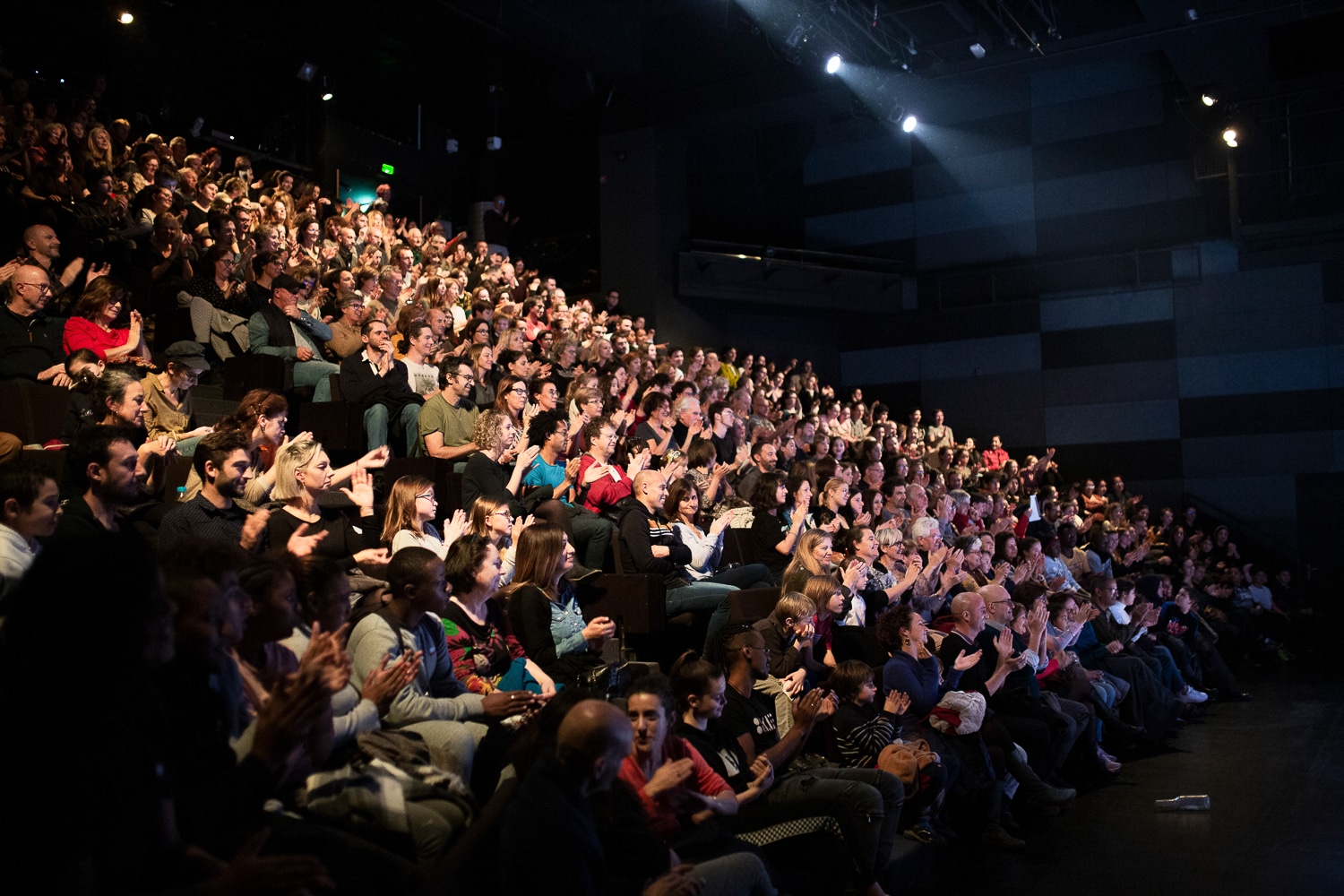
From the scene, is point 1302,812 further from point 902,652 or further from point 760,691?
point 760,691

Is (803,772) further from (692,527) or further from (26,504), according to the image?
(26,504)

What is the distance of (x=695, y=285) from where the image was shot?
44.2 feet

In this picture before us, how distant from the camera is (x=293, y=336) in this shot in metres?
5.60

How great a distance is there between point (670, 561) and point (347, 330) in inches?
93.6

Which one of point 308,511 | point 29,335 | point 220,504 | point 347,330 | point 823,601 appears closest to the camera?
point 220,504

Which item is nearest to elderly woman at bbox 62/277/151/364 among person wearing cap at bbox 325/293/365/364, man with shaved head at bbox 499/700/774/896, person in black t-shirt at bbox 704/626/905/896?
person wearing cap at bbox 325/293/365/364

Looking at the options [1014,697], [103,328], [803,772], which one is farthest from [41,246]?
[1014,697]

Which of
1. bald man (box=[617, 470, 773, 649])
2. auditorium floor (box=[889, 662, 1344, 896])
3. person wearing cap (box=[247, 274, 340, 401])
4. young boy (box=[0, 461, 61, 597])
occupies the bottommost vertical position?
auditorium floor (box=[889, 662, 1344, 896])

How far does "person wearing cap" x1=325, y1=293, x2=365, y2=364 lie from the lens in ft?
18.9

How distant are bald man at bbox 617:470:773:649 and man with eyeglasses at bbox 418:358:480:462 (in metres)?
0.85

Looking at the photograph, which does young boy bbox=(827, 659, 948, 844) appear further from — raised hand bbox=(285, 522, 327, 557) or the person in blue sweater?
raised hand bbox=(285, 522, 327, 557)

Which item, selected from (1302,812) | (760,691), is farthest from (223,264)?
(1302,812)

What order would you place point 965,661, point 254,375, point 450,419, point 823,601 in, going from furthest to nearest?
point 254,375 < point 450,419 < point 965,661 < point 823,601

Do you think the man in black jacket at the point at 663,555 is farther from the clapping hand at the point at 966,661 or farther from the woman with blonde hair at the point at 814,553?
the clapping hand at the point at 966,661
